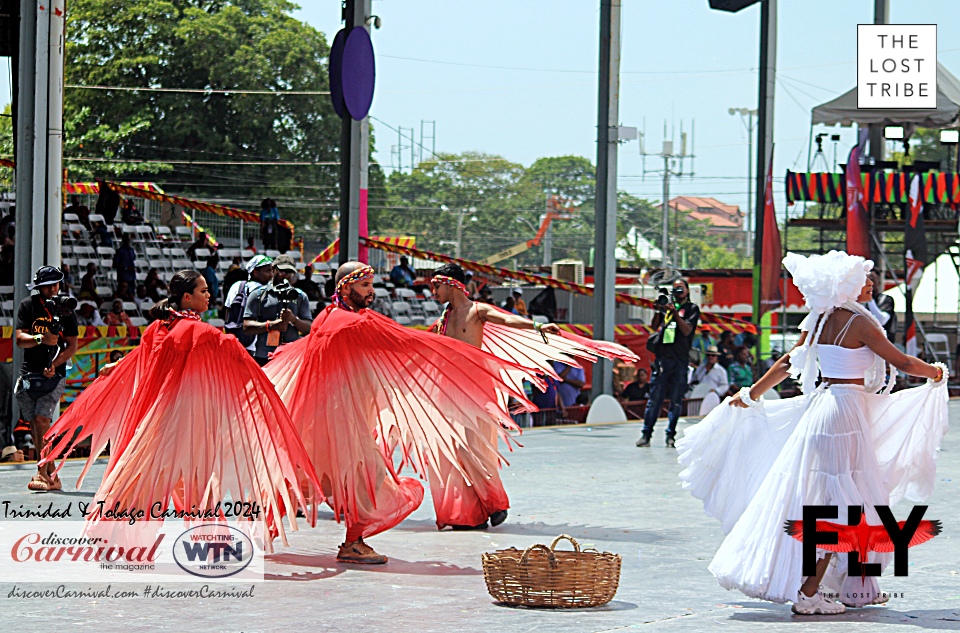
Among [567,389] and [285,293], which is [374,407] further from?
[567,389]

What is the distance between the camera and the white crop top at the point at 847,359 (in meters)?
6.44

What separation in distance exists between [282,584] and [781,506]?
255 cm

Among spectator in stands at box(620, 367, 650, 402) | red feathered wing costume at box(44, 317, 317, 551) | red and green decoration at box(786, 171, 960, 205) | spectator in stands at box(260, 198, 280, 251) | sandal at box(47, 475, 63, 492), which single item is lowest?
spectator in stands at box(620, 367, 650, 402)

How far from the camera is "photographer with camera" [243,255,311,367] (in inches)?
391

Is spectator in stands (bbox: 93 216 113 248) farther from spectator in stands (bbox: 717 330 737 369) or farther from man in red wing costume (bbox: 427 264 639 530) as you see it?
man in red wing costume (bbox: 427 264 639 530)

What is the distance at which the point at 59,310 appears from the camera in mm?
10695

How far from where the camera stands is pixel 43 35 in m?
→ 13.2

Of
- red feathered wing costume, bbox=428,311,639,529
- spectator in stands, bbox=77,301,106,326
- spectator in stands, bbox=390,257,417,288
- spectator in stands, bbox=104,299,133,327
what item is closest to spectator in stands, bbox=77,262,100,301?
spectator in stands, bbox=104,299,133,327

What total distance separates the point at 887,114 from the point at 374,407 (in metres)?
20.5

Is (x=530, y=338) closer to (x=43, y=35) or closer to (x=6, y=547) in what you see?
(x=6, y=547)

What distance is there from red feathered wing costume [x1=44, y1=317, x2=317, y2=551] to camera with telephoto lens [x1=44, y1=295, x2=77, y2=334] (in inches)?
140

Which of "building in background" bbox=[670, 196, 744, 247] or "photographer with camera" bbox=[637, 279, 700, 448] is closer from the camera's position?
"photographer with camera" bbox=[637, 279, 700, 448]

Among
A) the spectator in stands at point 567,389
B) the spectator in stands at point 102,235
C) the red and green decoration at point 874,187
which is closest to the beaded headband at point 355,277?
the spectator in stands at point 567,389

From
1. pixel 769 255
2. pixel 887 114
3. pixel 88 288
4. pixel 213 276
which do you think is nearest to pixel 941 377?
pixel 88 288
